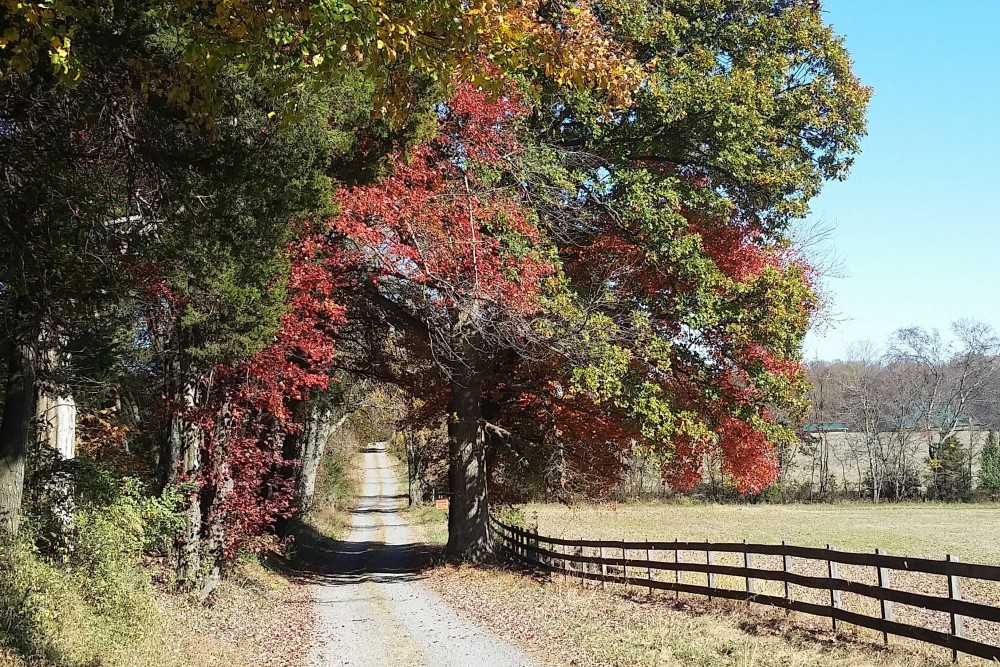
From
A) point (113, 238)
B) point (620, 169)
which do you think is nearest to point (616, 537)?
point (620, 169)

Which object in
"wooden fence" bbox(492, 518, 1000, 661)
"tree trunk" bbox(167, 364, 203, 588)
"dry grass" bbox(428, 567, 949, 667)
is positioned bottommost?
"dry grass" bbox(428, 567, 949, 667)

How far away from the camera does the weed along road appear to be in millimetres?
10922

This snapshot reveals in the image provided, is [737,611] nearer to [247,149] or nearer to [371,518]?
[247,149]

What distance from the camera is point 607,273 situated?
66.7ft

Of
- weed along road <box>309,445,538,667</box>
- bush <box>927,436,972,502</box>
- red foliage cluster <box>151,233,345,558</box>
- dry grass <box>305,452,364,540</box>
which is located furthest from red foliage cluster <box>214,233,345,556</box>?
bush <box>927,436,972,502</box>

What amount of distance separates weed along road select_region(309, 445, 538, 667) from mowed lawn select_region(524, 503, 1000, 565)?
21.4 ft

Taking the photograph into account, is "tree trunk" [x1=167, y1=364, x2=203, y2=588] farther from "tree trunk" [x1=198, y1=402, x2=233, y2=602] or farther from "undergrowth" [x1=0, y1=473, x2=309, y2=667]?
"undergrowth" [x1=0, y1=473, x2=309, y2=667]

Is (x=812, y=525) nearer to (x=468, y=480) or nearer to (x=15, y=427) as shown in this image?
(x=468, y=480)

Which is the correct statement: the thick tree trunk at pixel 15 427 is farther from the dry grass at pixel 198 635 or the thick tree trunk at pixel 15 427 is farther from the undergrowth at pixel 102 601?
the dry grass at pixel 198 635

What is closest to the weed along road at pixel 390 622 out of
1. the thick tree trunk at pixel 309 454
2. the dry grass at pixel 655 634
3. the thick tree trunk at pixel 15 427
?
the dry grass at pixel 655 634

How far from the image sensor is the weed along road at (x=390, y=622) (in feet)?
35.8

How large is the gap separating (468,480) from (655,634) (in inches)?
486

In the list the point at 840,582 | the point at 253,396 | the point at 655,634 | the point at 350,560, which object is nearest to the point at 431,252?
the point at 253,396

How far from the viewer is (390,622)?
14.2 m
